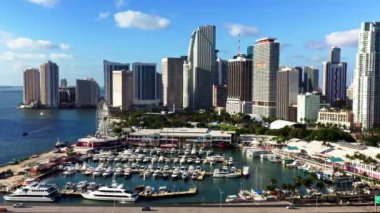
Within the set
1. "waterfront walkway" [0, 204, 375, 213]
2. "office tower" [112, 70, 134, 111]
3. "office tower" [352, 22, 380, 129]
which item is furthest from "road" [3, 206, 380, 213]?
"office tower" [112, 70, 134, 111]

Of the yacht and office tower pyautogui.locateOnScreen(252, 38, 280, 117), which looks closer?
the yacht

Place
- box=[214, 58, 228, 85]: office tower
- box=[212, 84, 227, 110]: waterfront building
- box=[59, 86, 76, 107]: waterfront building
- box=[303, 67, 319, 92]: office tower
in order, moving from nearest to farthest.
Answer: box=[212, 84, 227, 110]: waterfront building → box=[303, 67, 319, 92]: office tower → box=[214, 58, 228, 85]: office tower → box=[59, 86, 76, 107]: waterfront building

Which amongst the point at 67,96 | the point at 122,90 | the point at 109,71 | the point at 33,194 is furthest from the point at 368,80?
the point at 67,96

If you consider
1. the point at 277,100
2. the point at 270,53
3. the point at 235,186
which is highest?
the point at 270,53

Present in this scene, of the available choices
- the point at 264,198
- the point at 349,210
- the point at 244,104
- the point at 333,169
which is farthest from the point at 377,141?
the point at 244,104

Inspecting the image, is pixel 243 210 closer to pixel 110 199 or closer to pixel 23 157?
pixel 110 199

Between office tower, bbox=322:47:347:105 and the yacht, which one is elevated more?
office tower, bbox=322:47:347:105

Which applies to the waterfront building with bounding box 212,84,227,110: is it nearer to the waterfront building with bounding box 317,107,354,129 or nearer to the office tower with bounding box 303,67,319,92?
the office tower with bounding box 303,67,319,92
